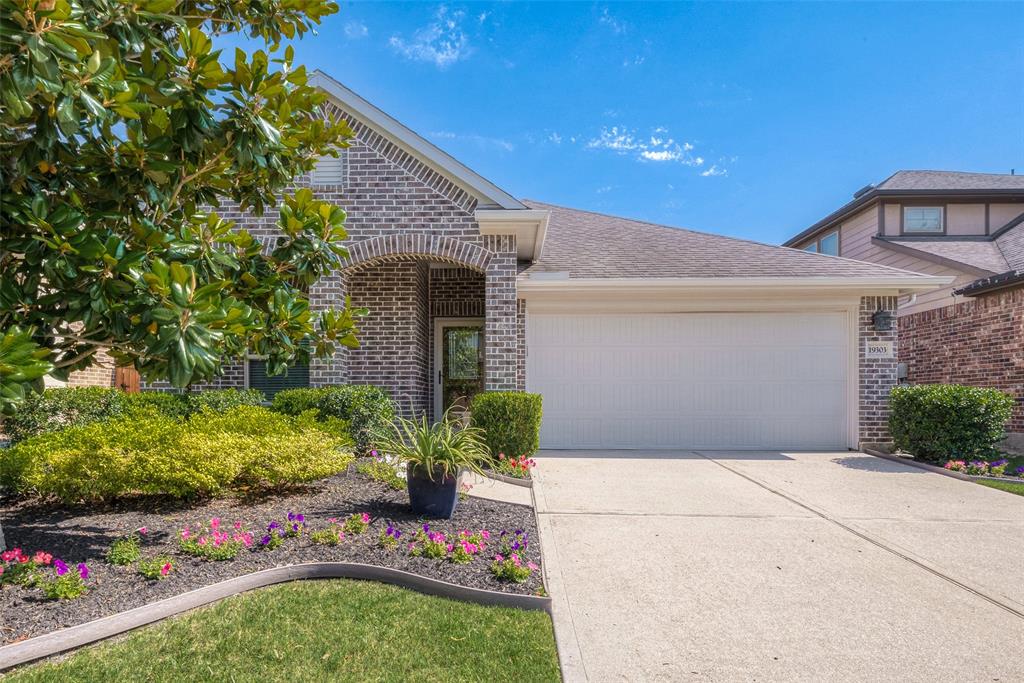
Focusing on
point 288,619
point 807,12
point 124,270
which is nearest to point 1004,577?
point 288,619

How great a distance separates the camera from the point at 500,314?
26.9 ft

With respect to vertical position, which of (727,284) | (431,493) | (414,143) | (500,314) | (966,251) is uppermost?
(414,143)

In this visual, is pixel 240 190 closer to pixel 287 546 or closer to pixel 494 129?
pixel 287 546

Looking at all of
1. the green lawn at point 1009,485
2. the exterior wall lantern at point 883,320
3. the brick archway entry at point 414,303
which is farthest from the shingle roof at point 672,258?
the green lawn at point 1009,485

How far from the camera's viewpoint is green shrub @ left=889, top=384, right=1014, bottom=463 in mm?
7754

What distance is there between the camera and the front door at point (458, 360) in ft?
36.0

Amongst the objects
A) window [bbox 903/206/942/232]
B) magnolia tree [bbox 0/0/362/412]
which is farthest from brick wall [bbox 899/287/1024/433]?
magnolia tree [bbox 0/0/362/412]

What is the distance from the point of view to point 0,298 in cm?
275

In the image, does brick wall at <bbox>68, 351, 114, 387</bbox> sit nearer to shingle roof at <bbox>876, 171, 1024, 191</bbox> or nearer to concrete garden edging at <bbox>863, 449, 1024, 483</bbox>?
concrete garden edging at <bbox>863, 449, 1024, 483</bbox>

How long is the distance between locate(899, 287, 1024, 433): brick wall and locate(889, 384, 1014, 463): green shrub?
2779mm

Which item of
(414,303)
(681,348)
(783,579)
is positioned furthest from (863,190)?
(783,579)

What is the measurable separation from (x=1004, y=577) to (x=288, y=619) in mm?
4897

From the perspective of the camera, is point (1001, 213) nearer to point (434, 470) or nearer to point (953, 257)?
point (953, 257)

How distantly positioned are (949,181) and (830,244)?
128 inches
